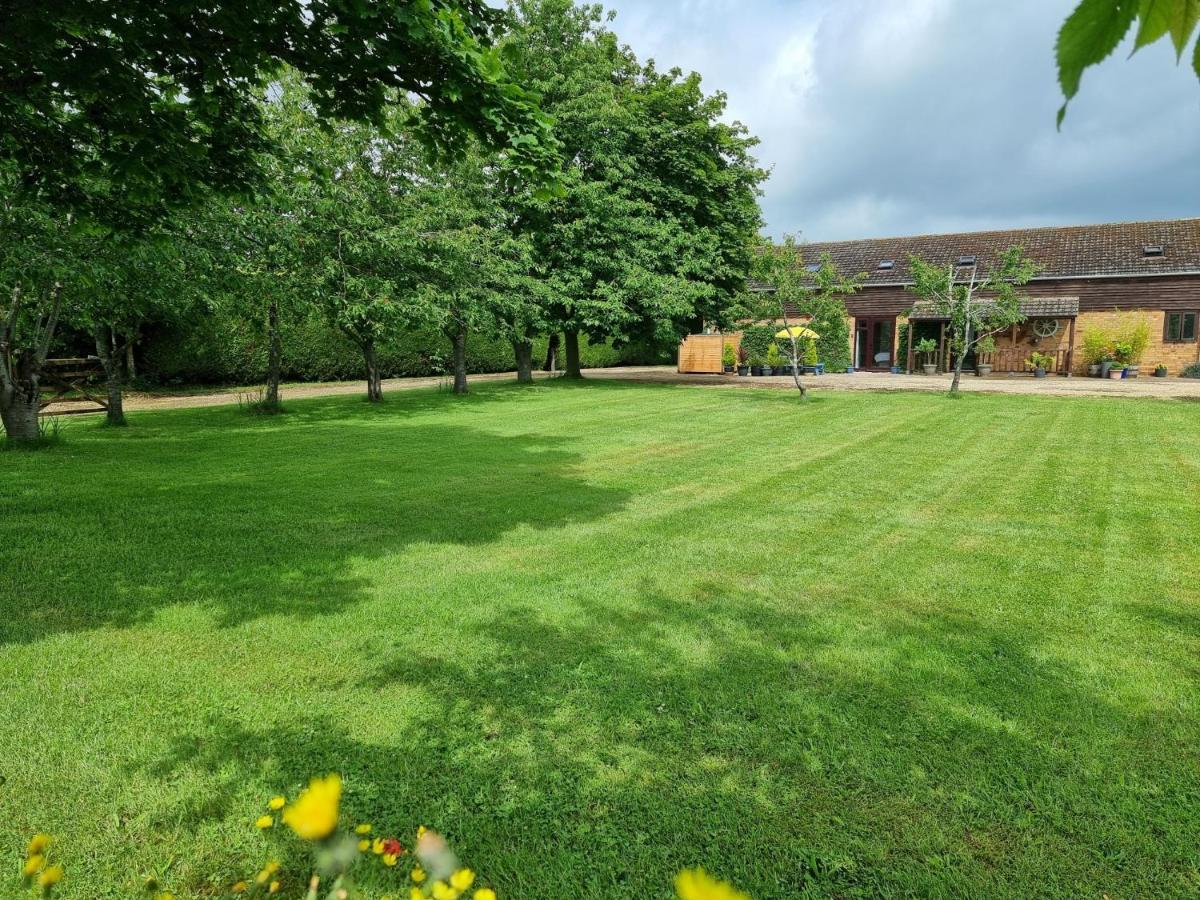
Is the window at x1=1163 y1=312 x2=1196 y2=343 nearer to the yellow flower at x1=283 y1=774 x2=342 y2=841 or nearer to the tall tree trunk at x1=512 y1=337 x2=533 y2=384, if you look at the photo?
the tall tree trunk at x1=512 y1=337 x2=533 y2=384

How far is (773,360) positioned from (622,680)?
2984 cm

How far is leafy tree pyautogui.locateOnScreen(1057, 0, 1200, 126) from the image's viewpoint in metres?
0.97

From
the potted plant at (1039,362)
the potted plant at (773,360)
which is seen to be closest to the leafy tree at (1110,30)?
the potted plant at (773,360)

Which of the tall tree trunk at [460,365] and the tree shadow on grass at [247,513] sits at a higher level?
the tall tree trunk at [460,365]

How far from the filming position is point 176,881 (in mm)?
2221

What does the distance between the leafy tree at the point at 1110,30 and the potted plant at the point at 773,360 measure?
30.7 meters

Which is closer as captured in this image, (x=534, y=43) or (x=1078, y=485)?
(x=1078, y=485)

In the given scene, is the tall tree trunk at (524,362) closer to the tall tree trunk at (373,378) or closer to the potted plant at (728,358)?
the tall tree trunk at (373,378)

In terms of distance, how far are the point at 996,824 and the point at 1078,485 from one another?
7.16 metres

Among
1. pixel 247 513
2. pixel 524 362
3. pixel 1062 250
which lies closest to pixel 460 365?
pixel 524 362

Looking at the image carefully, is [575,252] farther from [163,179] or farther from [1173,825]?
[1173,825]

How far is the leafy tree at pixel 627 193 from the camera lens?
2194cm

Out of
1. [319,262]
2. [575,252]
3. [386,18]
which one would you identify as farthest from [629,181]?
[386,18]

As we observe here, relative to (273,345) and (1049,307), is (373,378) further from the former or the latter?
(1049,307)
